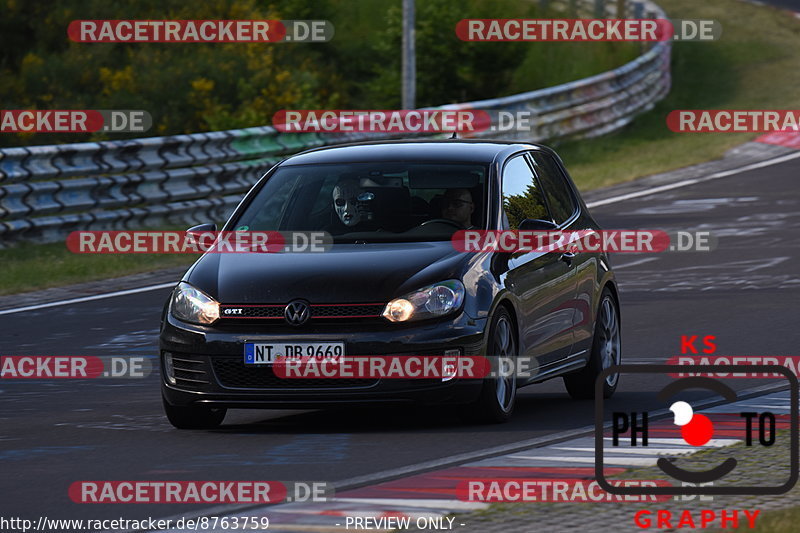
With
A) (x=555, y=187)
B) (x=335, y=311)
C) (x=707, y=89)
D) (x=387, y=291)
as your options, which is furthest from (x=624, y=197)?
(x=335, y=311)

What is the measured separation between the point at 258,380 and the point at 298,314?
42cm

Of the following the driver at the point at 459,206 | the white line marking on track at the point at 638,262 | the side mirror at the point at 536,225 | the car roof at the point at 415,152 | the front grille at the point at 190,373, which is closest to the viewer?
the front grille at the point at 190,373

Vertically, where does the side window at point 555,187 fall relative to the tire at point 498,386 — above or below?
above

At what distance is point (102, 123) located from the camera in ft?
92.8

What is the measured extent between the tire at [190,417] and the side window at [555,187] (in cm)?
254

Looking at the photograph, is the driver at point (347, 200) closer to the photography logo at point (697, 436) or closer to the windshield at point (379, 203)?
the windshield at point (379, 203)

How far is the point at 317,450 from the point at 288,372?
0.61 meters

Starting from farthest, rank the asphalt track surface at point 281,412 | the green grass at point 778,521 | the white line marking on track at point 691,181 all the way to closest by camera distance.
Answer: the white line marking on track at point 691,181 < the asphalt track surface at point 281,412 < the green grass at point 778,521

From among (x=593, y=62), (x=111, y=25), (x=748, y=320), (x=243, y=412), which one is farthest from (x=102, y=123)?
(x=243, y=412)

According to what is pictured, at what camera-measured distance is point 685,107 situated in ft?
108

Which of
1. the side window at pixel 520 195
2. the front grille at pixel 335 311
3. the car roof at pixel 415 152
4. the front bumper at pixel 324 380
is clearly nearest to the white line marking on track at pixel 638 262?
the car roof at pixel 415 152

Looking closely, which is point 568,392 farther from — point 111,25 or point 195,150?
point 111,25

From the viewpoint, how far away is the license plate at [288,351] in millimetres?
9656

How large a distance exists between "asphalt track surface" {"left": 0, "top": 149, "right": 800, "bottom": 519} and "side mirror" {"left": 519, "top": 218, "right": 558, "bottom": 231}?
106 centimetres
